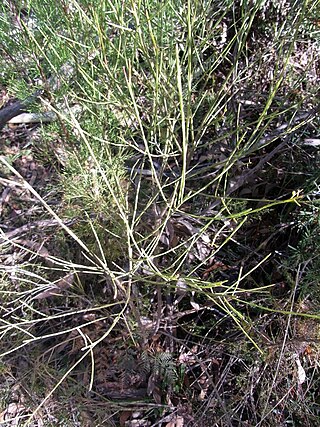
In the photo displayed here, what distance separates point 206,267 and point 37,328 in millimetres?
636

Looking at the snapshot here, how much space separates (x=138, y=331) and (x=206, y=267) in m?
0.33

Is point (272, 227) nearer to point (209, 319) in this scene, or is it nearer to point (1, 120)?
point (209, 319)

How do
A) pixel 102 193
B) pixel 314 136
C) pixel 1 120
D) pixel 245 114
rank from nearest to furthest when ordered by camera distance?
pixel 102 193 < pixel 314 136 < pixel 245 114 < pixel 1 120

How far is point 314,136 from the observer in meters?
1.49

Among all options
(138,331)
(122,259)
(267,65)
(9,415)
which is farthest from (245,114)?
(9,415)

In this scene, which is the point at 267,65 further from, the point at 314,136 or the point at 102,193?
the point at 102,193

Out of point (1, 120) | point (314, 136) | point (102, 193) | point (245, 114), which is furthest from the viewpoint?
point (1, 120)

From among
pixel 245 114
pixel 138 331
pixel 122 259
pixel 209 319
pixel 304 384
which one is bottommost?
pixel 304 384

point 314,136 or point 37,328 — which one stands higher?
point 314,136

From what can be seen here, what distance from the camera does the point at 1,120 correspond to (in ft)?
5.97

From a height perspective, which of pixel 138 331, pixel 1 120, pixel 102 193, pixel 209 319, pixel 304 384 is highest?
pixel 1 120

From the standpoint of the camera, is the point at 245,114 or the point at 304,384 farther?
the point at 245,114

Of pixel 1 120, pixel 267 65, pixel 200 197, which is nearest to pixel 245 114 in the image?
pixel 267 65

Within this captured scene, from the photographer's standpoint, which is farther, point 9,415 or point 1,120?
point 1,120
